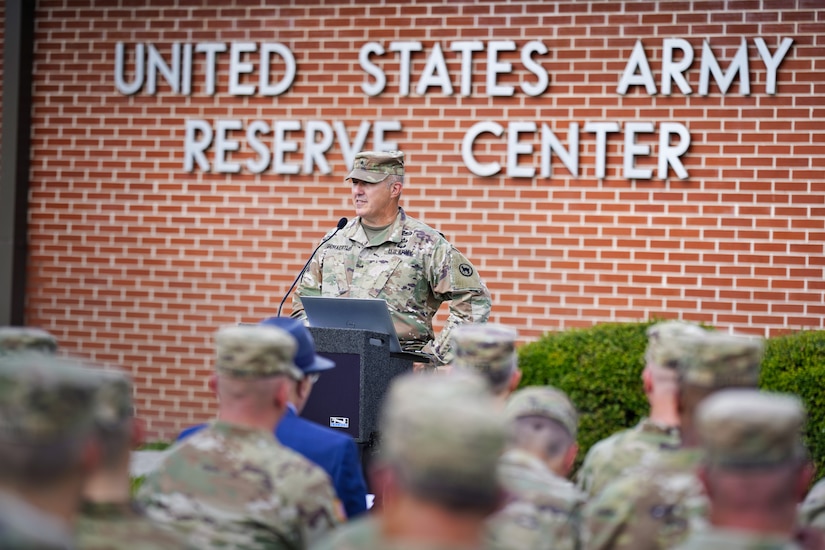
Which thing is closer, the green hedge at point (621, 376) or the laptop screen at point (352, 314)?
the laptop screen at point (352, 314)

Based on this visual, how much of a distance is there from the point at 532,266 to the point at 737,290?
1.35 metres

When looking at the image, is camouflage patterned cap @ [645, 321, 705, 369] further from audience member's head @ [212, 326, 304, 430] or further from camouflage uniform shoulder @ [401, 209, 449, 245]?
Answer: camouflage uniform shoulder @ [401, 209, 449, 245]

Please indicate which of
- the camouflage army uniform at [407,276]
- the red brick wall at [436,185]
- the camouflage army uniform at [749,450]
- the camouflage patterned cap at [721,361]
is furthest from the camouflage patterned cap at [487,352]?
the red brick wall at [436,185]

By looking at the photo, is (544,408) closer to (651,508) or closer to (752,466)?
(651,508)

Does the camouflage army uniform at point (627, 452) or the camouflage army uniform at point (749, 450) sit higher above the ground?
the camouflage army uniform at point (749, 450)

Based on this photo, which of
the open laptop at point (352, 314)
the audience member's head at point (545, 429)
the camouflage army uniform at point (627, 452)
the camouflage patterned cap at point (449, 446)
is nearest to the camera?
the camouflage patterned cap at point (449, 446)

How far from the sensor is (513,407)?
3.26 metres

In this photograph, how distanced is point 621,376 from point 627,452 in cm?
320

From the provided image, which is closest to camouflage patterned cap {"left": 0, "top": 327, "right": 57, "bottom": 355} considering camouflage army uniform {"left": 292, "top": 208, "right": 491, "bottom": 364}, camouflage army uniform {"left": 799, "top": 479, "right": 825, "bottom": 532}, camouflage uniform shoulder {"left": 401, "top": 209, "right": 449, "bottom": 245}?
camouflage army uniform {"left": 799, "top": 479, "right": 825, "bottom": 532}

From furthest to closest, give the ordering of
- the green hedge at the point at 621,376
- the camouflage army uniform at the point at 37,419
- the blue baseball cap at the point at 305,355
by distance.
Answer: the green hedge at the point at 621,376 < the blue baseball cap at the point at 305,355 < the camouflage army uniform at the point at 37,419

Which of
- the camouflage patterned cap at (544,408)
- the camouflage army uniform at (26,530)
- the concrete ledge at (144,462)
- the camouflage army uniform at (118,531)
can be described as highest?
the camouflage patterned cap at (544,408)

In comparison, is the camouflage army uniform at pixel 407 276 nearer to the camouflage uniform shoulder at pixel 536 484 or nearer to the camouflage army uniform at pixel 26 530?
the camouflage uniform shoulder at pixel 536 484

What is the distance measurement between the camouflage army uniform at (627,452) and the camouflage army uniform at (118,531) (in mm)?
1365

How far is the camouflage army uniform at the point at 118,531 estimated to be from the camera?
2459 mm
